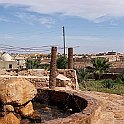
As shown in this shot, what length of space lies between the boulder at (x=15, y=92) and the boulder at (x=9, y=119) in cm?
37

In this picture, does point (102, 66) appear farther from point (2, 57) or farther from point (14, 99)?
point (14, 99)

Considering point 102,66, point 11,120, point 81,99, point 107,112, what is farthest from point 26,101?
point 102,66

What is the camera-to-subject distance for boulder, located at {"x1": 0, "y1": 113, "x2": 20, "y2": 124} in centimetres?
804

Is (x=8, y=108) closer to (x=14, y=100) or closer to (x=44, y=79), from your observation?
(x=14, y=100)

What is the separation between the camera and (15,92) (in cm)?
841

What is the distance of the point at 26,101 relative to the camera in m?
9.07

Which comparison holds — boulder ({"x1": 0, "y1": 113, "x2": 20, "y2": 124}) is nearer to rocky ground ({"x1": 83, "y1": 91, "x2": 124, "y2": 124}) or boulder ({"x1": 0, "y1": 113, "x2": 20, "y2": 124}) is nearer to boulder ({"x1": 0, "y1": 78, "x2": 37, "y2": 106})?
boulder ({"x1": 0, "y1": 78, "x2": 37, "y2": 106})

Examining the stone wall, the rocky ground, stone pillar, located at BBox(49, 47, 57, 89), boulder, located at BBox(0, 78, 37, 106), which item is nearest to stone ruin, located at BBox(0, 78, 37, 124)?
boulder, located at BBox(0, 78, 37, 106)

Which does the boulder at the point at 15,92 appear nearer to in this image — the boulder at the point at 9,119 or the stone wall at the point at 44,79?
the boulder at the point at 9,119

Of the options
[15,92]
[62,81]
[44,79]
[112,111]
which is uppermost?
[15,92]

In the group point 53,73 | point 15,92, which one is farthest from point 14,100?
point 53,73

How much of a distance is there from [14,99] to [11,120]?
23.6 inches

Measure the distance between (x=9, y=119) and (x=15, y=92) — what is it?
2.47 feet

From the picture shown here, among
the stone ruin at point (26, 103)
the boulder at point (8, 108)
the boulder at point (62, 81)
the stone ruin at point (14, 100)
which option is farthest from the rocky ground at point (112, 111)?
the boulder at point (62, 81)
